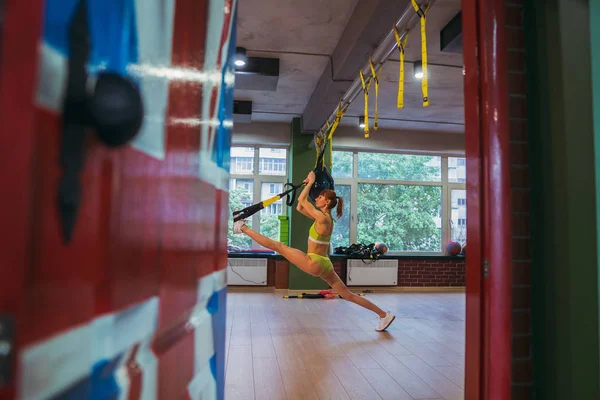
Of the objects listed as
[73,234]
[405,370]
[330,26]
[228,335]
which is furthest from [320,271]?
[73,234]

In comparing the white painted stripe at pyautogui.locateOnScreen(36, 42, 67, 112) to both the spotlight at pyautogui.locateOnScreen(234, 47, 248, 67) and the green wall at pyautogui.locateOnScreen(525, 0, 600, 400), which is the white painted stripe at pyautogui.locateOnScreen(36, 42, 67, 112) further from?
the spotlight at pyautogui.locateOnScreen(234, 47, 248, 67)

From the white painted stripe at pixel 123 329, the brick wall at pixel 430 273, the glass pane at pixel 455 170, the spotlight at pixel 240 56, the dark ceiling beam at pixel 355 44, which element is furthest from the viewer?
the glass pane at pixel 455 170

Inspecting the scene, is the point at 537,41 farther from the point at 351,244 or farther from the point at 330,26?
the point at 351,244

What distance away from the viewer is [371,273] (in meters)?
7.34

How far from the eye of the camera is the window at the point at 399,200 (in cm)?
786

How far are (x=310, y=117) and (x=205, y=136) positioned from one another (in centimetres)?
535

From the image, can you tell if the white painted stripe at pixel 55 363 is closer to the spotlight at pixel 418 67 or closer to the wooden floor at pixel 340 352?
the wooden floor at pixel 340 352

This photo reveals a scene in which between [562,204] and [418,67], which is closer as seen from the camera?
[562,204]

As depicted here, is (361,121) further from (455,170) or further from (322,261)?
(322,261)

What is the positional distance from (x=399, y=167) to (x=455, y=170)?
1198 mm

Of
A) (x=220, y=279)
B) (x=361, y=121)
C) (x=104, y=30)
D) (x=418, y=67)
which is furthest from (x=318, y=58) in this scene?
(x=104, y=30)

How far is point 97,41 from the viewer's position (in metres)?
0.39

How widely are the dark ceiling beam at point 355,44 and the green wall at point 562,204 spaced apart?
1.32 metres

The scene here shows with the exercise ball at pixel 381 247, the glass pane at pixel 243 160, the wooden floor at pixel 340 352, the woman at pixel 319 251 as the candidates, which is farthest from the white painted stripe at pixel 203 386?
the glass pane at pixel 243 160
